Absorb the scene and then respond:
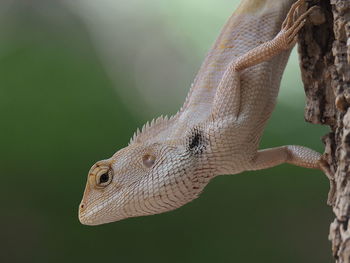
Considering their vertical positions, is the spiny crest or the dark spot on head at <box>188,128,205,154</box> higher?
the spiny crest

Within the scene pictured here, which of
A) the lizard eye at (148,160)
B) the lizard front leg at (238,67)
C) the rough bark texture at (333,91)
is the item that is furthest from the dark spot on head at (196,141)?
the rough bark texture at (333,91)

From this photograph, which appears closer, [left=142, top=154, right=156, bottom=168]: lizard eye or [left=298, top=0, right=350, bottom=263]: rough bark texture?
[left=298, top=0, right=350, bottom=263]: rough bark texture

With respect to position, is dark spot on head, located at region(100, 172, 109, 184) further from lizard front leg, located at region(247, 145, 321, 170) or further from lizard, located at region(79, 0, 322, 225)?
lizard front leg, located at region(247, 145, 321, 170)

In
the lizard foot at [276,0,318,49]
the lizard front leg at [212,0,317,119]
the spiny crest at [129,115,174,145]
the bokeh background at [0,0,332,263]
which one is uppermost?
the lizard foot at [276,0,318,49]

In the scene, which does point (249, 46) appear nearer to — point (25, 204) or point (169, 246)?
point (169, 246)

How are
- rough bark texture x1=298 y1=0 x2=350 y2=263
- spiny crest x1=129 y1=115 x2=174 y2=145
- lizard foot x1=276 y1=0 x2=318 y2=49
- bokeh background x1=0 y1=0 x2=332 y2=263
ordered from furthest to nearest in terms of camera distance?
bokeh background x1=0 y1=0 x2=332 y2=263 → spiny crest x1=129 y1=115 x2=174 y2=145 → lizard foot x1=276 y1=0 x2=318 y2=49 → rough bark texture x1=298 y1=0 x2=350 y2=263

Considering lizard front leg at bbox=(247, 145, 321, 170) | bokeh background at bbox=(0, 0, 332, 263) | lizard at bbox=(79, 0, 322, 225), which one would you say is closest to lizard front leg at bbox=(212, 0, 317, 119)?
lizard at bbox=(79, 0, 322, 225)

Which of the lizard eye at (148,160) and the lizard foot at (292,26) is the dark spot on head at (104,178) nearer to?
the lizard eye at (148,160)

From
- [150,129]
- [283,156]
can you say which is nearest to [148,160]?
[150,129]

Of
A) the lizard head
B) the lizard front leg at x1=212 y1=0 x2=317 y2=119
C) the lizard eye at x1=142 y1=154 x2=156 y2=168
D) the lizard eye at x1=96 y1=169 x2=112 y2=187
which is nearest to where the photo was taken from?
the lizard front leg at x1=212 y1=0 x2=317 y2=119
